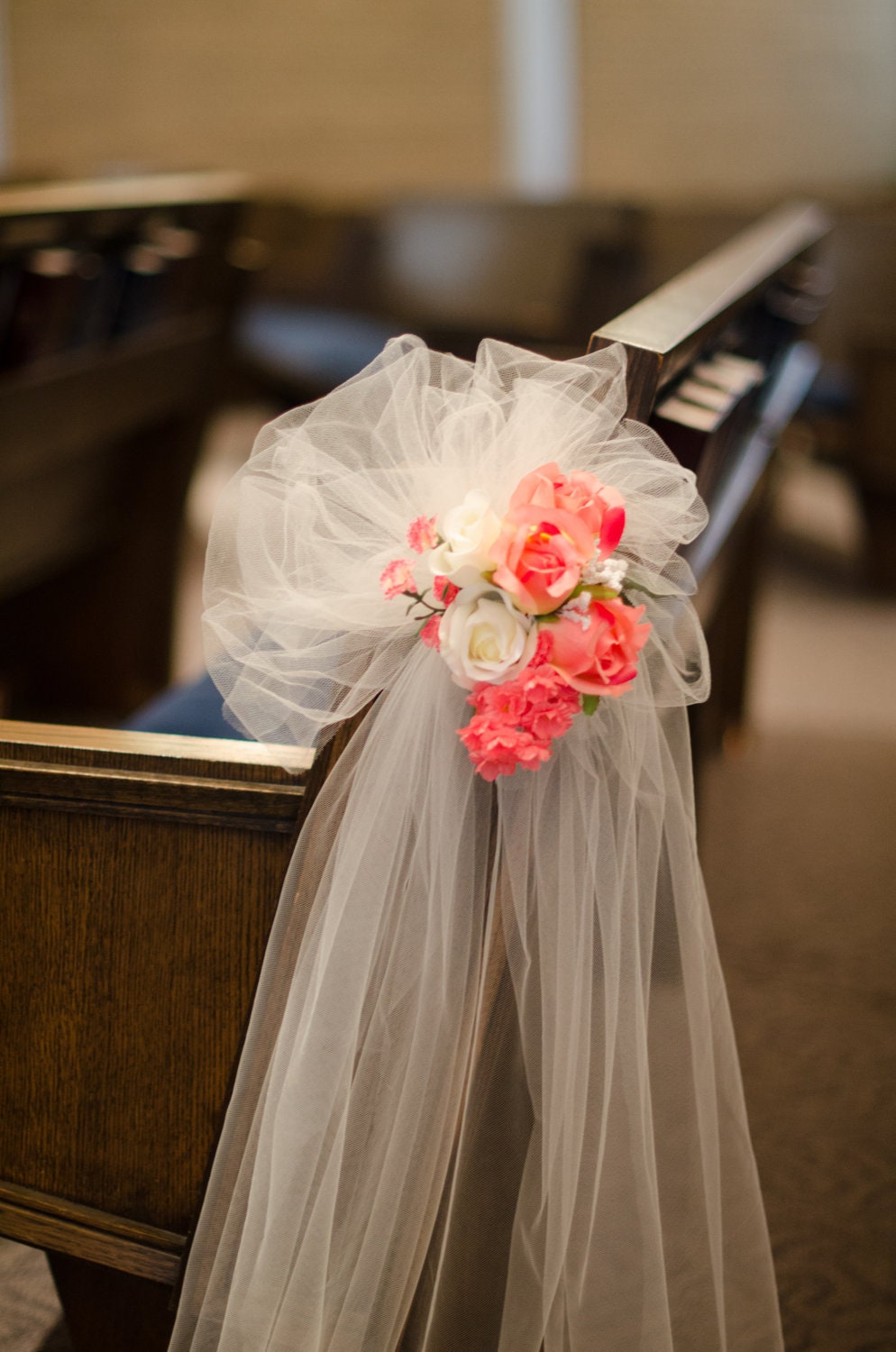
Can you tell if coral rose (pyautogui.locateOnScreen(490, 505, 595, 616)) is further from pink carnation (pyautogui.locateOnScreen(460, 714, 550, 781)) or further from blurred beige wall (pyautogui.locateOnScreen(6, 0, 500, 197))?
blurred beige wall (pyautogui.locateOnScreen(6, 0, 500, 197))

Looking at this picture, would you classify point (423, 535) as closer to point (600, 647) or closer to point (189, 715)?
point (600, 647)

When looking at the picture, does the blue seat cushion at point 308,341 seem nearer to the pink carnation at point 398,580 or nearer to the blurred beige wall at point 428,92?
the blurred beige wall at point 428,92

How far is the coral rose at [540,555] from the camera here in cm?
82

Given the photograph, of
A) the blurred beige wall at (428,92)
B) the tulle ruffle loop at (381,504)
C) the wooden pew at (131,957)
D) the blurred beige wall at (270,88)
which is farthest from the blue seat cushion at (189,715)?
the blurred beige wall at (270,88)

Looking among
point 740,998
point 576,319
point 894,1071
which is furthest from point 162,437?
point 576,319

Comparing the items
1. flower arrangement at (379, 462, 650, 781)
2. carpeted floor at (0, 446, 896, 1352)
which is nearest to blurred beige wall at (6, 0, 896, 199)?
carpeted floor at (0, 446, 896, 1352)

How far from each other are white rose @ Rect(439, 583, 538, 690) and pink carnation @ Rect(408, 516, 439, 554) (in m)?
0.05

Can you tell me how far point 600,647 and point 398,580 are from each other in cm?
15

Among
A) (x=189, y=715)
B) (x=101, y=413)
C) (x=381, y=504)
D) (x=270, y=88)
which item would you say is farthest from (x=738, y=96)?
(x=381, y=504)

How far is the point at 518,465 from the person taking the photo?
35.0 inches

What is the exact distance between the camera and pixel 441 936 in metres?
0.95

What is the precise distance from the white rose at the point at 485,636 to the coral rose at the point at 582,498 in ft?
0.22

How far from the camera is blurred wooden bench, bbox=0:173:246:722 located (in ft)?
7.49

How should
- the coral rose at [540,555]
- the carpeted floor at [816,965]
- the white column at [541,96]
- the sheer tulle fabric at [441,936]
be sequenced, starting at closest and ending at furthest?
the coral rose at [540,555], the sheer tulle fabric at [441,936], the carpeted floor at [816,965], the white column at [541,96]
